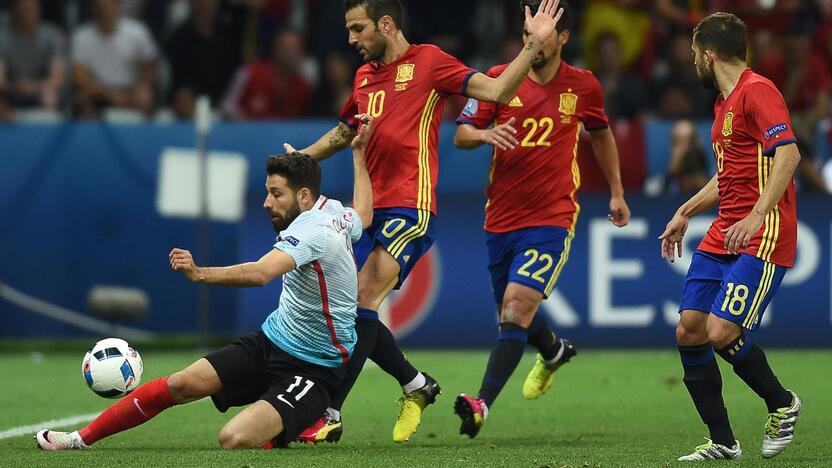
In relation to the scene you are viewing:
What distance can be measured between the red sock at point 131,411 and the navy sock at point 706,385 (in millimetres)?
2533

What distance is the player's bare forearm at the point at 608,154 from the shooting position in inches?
362

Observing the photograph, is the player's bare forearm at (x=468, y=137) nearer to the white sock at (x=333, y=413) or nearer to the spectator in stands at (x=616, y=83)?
the white sock at (x=333, y=413)

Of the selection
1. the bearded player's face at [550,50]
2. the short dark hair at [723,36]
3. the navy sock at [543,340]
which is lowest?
the navy sock at [543,340]

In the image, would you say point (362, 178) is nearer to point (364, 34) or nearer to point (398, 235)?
point (398, 235)

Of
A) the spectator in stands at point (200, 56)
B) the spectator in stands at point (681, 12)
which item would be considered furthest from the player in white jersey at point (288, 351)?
the spectator in stands at point (681, 12)

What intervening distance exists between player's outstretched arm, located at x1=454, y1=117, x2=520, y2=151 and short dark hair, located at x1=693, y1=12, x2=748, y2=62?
1137mm

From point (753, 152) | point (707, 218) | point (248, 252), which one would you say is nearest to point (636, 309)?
point (707, 218)

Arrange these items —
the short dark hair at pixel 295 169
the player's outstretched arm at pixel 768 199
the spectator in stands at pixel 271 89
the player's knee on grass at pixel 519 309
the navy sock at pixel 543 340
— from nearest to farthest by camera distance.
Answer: the player's outstretched arm at pixel 768 199 → the short dark hair at pixel 295 169 → the player's knee on grass at pixel 519 309 → the navy sock at pixel 543 340 → the spectator in stands at pixel 271 89

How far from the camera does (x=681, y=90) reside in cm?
1569

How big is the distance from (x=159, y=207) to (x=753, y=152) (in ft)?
27.2

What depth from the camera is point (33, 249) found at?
14.6 m

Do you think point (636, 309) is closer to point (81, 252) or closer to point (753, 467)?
point (81, 252)

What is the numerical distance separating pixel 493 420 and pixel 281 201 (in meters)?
2.48

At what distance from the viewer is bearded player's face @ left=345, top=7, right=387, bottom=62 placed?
8273mm
